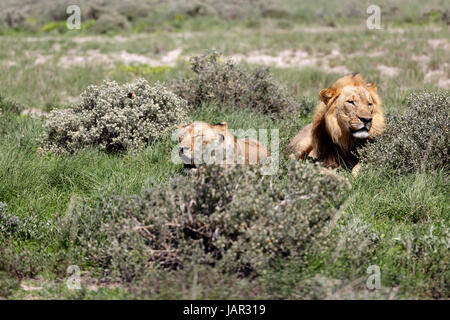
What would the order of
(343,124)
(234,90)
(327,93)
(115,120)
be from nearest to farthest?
(343,124) < (327,93) < (115,120) < (234,90)

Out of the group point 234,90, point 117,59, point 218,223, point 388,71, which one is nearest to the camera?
point 218,223

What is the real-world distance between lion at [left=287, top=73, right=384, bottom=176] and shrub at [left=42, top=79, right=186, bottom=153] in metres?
1.75

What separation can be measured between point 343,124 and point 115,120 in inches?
106

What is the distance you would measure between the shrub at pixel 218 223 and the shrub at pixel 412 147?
128 centimetres

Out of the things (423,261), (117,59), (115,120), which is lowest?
(423,261)

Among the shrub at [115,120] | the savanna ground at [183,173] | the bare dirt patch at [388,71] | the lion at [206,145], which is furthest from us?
the bare dirt patch at [388,71]

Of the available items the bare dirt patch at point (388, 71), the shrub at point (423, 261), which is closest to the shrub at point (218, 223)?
the shrub at point (423, 261)

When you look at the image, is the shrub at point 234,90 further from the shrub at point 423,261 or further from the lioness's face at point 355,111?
the shrub at point 423,261

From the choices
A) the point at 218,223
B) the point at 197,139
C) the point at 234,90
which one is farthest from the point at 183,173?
the point at 234,90

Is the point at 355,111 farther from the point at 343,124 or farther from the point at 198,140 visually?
the point at 198,140

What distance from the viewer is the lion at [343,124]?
5.25 metres

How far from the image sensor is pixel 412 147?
17.2 feet

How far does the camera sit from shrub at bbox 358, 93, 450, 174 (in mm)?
5246

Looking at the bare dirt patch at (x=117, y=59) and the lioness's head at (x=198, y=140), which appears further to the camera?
the bare dirt patch at (x=117, y=59)
